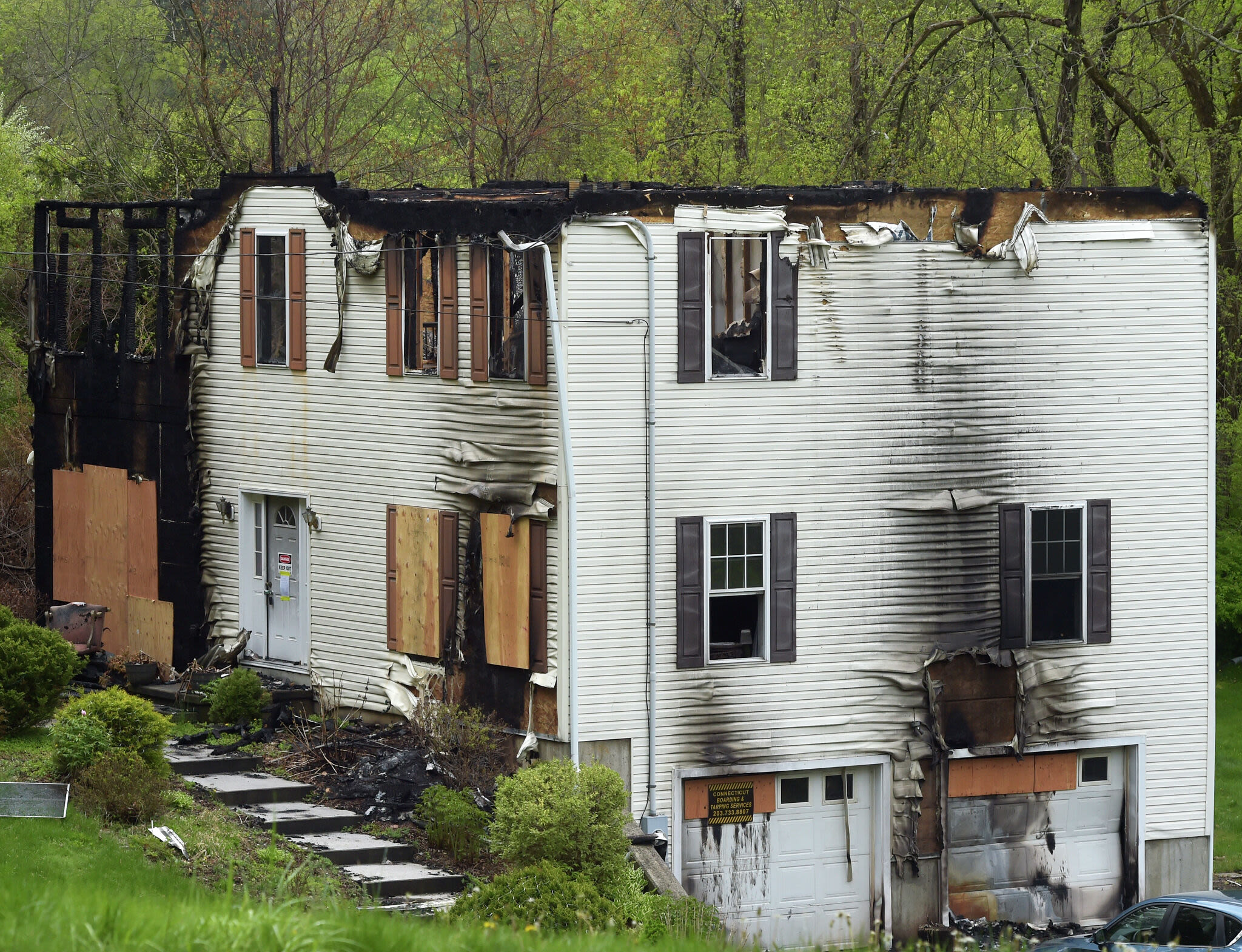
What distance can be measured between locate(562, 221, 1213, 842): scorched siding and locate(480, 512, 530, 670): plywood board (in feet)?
2.73

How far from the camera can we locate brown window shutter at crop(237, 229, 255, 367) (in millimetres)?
22609

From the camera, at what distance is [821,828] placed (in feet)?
67.7

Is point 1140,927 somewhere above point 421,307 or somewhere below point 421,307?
below

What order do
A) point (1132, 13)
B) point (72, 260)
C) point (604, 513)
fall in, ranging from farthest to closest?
point (72, 260) → point (1132, 13) → point (604, 513)

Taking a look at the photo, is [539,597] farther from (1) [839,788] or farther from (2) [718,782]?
(1) [839,788]

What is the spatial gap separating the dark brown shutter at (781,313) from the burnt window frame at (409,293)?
159 inches

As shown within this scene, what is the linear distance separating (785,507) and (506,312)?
406 centimetres

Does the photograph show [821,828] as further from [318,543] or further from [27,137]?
[27,137]

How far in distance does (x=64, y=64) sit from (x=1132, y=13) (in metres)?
30.8

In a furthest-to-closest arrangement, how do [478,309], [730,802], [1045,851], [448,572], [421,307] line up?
1. [1045,851]
2. [421,307]
3. [448,572]
4. [730,802]
5. [478,309]

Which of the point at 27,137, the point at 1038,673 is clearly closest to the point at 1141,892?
the point at 1038,673

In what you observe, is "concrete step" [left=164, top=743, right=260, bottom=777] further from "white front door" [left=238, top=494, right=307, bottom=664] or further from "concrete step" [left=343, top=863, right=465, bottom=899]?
"concrete step" [left=343, top=863, right=465, bottom=899]

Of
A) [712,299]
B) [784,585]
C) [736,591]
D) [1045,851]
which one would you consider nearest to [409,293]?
[712,299]

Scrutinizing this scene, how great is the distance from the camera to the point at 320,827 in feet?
59.6
